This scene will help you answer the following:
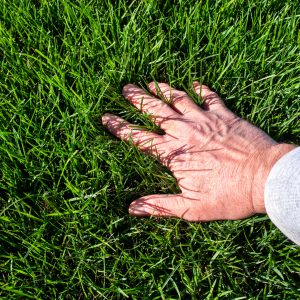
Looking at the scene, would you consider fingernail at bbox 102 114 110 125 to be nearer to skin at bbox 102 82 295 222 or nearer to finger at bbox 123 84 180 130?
skin at bbox 102 82 295 222

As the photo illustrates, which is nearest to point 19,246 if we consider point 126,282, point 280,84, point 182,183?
point 126,282

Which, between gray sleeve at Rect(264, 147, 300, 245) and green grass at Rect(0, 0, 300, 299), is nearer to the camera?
gray sleeve at Rect(264, 147, 300, 245)

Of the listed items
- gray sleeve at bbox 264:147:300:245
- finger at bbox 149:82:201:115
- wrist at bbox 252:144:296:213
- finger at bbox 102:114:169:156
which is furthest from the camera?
finger at bbox 149:82:201:115

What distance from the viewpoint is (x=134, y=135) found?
1.66 metres

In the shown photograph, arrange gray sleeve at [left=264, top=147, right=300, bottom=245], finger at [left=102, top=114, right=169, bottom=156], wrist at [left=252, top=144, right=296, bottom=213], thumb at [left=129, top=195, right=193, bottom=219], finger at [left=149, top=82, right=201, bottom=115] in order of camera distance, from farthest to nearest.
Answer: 1. finger at [left=149, top=82, right=201, bottom=115]
2. finger at [left=102, top=114, right=169, bottom=156]
3. thumb at [left=129, top=195, right=193, bottom=219]
4. wrist at [left=252, top=144, right=296, bottom=213]
5. gray sleeve at [left=264, top=147, right=300, bottom=245]

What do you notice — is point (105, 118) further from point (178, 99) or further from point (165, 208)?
point (165, 208)

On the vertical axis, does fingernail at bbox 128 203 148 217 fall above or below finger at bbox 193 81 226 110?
below

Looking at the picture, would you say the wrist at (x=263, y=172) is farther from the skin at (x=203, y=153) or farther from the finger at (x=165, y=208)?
the finger at (x=165, y=208)

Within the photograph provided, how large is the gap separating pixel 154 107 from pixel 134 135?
9.3 inches

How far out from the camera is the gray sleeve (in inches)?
44.1

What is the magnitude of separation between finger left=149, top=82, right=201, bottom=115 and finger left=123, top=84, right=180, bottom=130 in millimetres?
65

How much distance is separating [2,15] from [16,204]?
1.30m

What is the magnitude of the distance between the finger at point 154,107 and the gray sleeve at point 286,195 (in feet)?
2.31

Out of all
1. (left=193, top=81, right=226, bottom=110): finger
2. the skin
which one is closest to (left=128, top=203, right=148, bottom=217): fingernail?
the skin
